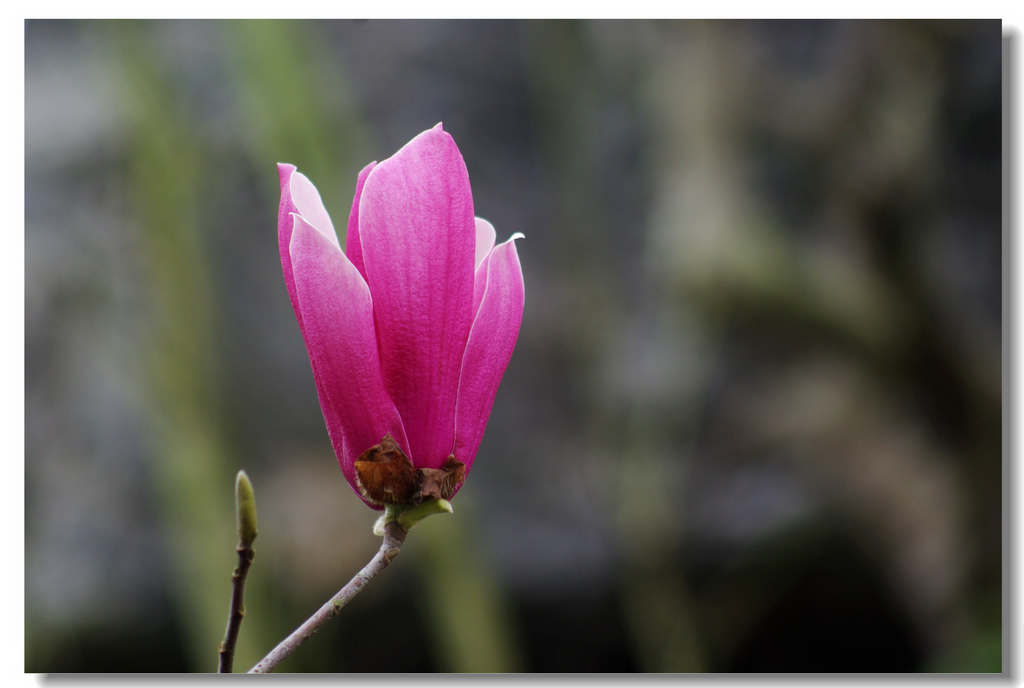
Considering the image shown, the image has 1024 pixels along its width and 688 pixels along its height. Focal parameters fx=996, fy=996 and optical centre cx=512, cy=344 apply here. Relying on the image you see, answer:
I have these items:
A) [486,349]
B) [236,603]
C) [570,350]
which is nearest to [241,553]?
[236,603]

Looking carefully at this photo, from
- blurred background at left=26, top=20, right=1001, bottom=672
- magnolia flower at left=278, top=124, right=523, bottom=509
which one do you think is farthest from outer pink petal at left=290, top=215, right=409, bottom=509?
blurred background at left=26, top=20, right=1001, bottom=672

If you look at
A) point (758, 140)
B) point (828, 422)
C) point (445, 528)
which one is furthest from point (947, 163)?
point (445, 528)

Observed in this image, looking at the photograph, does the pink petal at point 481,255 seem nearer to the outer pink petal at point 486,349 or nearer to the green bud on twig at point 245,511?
the outer pink petal at point 486,349

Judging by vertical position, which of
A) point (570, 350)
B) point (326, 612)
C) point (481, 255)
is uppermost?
point (481, 255)

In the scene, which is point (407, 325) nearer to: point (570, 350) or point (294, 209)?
point (294, 209)

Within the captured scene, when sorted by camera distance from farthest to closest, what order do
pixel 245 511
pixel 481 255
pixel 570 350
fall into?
pixel 570 350, pixel 481 255, pixel 245 511

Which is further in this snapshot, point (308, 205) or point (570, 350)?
point (570, 350)

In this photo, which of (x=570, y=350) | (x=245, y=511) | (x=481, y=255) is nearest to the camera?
(x=245, y=511)
